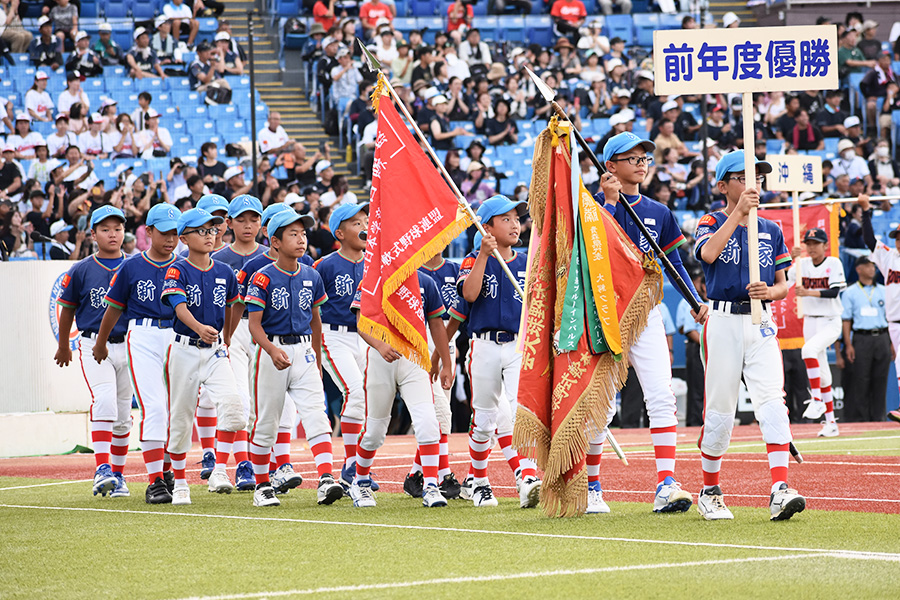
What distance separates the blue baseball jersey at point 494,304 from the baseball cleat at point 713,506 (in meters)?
2.06

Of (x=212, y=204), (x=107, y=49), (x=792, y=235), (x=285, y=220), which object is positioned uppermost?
(x=107, y=49)

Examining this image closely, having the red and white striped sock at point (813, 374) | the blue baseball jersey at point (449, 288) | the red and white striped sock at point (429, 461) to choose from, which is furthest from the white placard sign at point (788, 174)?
the red and white striped sock at point (429, 461)

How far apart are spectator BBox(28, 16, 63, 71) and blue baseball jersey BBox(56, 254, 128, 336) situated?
12648 millimetres

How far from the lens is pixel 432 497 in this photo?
9172mm

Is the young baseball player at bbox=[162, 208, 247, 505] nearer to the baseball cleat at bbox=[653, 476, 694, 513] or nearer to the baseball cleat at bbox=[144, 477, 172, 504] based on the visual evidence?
the baseball cleat at bbox=[144, 477, 172, 504]

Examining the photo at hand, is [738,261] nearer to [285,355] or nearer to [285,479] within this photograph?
[285,355]

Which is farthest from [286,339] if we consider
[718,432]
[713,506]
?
[713,506]

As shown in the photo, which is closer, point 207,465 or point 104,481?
point 104,481

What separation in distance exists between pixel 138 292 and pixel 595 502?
13.6 ft

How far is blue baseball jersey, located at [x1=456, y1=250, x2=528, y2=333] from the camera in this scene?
9.23m

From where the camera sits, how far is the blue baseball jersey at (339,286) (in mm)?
10414

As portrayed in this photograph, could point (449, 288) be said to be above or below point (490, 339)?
above

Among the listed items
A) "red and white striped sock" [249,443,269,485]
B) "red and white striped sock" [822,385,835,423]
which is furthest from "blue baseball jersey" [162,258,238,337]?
"red and white striped sock" [822,385,835,423]

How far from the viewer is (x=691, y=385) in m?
19.9
